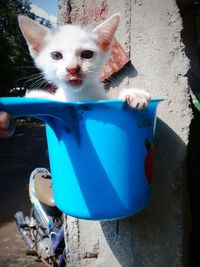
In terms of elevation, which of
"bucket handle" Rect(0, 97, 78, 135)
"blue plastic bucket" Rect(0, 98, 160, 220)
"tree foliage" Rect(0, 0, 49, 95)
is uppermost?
"tree foliage" Rect(0, 0, 49, 95)

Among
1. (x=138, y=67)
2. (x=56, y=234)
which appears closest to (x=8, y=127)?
(x=138, y=67)

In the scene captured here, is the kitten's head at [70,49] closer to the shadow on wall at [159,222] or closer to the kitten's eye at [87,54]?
the kitten's eye at [87,54]

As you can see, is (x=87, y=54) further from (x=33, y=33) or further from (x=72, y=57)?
(x=33, y=33)

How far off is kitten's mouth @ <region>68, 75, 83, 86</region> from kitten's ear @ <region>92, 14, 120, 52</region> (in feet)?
0.65

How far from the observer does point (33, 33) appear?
4.21ft

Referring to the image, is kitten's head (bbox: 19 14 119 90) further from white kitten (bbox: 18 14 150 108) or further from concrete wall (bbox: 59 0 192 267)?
concrete wall (bbox: 59 0 192 267)

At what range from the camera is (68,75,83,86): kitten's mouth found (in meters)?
1.18

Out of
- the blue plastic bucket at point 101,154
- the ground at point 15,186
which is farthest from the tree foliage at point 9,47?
the blue plastic bucket at point 101,154

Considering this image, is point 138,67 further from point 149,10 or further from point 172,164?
point 172,164

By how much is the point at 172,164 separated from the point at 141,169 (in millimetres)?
400

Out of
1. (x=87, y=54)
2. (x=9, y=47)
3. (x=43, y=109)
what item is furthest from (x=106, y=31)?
(x=9, y=47)

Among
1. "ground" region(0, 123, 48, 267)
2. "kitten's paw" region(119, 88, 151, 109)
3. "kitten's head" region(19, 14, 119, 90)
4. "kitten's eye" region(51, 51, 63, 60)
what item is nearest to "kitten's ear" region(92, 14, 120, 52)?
"kitten's head" region(19, 14, 119, 90)

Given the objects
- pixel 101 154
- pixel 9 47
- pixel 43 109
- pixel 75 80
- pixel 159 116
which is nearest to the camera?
pixel 43 109

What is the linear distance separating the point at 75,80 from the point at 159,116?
0.47 meters
